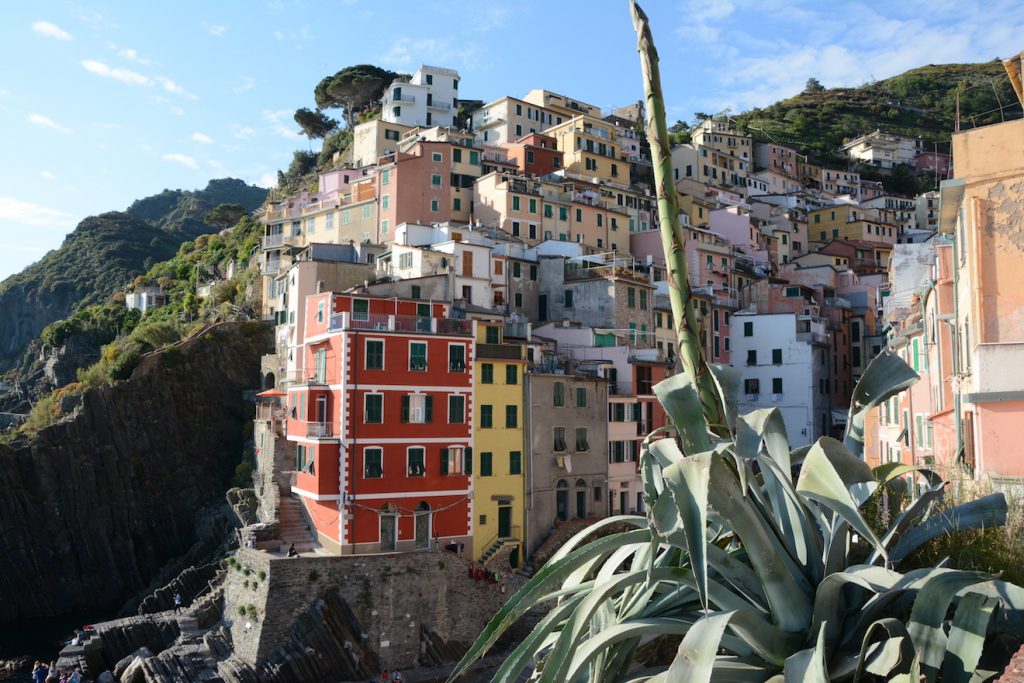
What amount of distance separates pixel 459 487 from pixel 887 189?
3645 inches

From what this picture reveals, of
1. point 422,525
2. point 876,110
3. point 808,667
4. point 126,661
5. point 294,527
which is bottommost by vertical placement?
point 126,661

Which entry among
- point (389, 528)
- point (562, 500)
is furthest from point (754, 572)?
point (562, 500)

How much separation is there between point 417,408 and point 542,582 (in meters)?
28.0

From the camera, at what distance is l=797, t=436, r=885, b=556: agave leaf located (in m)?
4.48

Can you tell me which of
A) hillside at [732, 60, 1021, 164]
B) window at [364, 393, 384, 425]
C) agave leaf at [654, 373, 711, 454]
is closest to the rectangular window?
window at [364, 393, 384, 425]

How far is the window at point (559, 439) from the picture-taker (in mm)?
36938

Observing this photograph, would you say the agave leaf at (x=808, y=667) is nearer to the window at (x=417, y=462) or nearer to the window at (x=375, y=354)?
the window at (x=375, y=354)

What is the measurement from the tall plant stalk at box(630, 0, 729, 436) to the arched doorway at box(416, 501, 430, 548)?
28.7 metres

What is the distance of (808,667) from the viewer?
14.5 feet

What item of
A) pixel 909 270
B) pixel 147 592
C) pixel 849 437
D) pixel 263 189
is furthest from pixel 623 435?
pixel 263 189

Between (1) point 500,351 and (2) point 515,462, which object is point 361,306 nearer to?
(1) point 500,351

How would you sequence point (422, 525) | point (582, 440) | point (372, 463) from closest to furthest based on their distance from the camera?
1. point (372, 463)
2. point (422, 525)
3. point (582, 440)

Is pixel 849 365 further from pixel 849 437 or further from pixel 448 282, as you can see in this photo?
pixel 849 437

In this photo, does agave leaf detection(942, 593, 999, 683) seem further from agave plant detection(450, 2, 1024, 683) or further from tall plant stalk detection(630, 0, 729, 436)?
tall plant stalk detection(630, 0, 729, 436)
